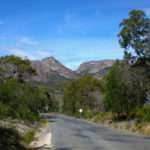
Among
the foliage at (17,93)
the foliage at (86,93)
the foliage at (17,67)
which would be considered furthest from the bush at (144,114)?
the foliage at (86,93)

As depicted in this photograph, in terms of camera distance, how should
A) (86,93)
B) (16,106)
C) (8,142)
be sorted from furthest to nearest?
(86,93) < (16,106) < (8,142)

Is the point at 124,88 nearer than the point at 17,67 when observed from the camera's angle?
Yes

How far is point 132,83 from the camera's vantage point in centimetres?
6178

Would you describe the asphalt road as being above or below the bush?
below

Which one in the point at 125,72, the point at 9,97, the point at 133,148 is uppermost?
the point at 125,72

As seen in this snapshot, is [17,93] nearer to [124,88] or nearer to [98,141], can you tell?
[98,141]

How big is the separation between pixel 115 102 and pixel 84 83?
5519 cm

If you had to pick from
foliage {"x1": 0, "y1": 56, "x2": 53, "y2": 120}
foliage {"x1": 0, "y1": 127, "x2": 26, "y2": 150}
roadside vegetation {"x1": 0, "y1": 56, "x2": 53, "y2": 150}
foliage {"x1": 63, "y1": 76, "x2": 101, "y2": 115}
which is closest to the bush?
roadside vegetation {"x1": 0, "y1": 56, "x2": 53, "y2": 150}

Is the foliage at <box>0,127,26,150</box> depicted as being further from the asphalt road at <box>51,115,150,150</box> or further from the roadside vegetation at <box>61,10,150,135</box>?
the roadside vegetation at <box>61,10,150,135</box>

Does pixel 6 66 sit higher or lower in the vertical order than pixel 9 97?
higher

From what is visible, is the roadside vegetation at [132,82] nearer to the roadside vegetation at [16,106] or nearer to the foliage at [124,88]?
the foliage at [124,88]

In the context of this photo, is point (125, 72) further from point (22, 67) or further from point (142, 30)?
point (22, 67)

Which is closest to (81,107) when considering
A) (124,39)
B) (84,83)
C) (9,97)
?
(84,83)

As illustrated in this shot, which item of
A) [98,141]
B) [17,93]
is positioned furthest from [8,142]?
[17,93]
